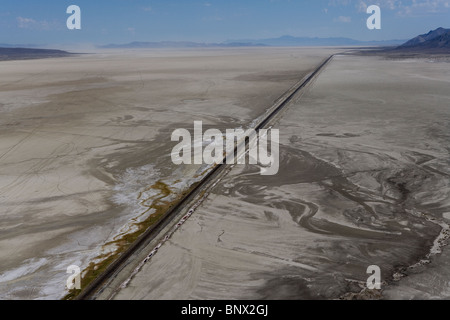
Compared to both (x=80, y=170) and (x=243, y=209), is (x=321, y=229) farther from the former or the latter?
(x=80, y=170)

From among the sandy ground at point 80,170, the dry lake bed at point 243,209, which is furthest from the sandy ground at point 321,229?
the sandy ground at point 80,170

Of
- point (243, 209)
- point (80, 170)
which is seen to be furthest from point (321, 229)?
point (80, 170)

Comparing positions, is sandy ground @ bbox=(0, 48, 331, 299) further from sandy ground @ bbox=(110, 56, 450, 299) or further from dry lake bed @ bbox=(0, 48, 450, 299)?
sandy ground @ bbox=(110, 56, 450, 299)

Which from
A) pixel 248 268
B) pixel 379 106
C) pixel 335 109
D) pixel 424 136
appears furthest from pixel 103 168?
pixel 379 106

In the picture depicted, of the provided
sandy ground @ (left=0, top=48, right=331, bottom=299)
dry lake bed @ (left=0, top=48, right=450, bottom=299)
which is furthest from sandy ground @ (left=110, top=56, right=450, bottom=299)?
sandy ground @ (left=0, top=48, right=331, bottom=299)

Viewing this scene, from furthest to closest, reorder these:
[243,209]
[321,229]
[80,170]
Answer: [80,170], [243,209], [321,229]

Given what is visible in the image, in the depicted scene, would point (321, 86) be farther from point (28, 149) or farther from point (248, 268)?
point (248, 268)

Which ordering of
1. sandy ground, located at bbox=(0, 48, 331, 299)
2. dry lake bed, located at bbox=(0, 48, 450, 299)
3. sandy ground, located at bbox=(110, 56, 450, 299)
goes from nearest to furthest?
1. sandy ground, located at bbox=(110, 56, 450, 299)
2. dry lake bed, located at bbox=(0, 48, 450, 299)
3. sandy ground, located at bbox=(0, 48, 331, 299)
